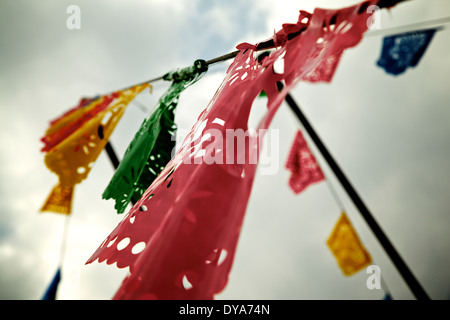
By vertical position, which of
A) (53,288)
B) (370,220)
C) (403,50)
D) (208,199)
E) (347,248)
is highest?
(403,50)

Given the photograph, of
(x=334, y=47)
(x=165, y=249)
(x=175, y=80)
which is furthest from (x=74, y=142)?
(x=334, y=47)

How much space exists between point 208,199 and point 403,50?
7.00ft

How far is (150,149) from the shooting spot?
1169 mm

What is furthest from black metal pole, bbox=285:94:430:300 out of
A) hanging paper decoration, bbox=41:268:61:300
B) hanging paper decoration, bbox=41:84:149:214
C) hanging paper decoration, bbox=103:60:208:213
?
hanging paper decoration, bbox=41:268:61:300

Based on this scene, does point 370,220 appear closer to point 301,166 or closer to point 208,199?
point 301,166

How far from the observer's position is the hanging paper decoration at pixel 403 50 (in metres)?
1.71

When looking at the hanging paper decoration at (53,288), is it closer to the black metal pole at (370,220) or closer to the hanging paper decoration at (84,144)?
the hanging paper decoration at (84,144)

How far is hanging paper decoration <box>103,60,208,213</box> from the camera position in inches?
44.5

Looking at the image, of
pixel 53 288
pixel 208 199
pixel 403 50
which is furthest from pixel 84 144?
pixel 403 50

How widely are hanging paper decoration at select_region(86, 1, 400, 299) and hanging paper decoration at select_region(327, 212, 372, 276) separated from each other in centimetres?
258

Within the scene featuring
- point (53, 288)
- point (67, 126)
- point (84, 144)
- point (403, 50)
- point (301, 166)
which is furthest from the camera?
point (301, 166)
